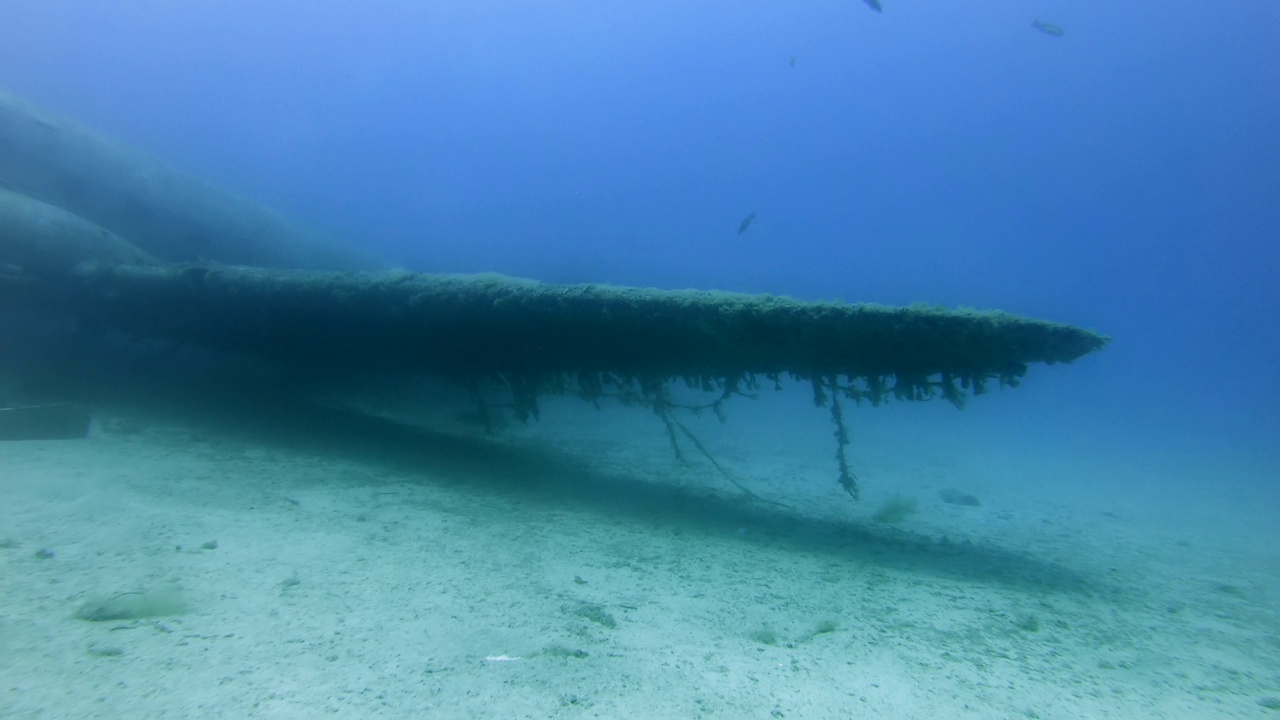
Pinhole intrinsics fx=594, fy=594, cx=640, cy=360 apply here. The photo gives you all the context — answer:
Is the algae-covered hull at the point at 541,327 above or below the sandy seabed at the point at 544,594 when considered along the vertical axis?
above

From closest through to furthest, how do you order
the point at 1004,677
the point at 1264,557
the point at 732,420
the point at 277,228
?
1. the point at 1004,677
2. the point at 1264,557
3. the point at 277,228
4. the point at 732,420

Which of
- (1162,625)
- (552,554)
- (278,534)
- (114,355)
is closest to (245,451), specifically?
(278,534)

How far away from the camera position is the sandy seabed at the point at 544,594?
3.04 metres

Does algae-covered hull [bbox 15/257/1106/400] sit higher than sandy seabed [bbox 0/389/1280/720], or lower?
higher

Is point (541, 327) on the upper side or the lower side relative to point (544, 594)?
upper

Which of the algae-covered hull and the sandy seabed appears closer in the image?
the sandy seabed

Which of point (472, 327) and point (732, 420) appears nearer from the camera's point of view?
point (472, 327)

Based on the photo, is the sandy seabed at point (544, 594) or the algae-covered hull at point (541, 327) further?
the algae-covered hull at point (541, 327)

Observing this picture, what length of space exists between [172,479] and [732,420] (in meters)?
15.0

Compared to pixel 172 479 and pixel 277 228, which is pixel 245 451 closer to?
pixel 172 479

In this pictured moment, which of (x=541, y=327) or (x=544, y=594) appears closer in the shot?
(x=544, y=594)

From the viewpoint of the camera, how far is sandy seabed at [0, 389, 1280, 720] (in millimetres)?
3037

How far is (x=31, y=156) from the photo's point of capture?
522 inches

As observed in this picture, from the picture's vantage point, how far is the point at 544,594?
4.40 m
